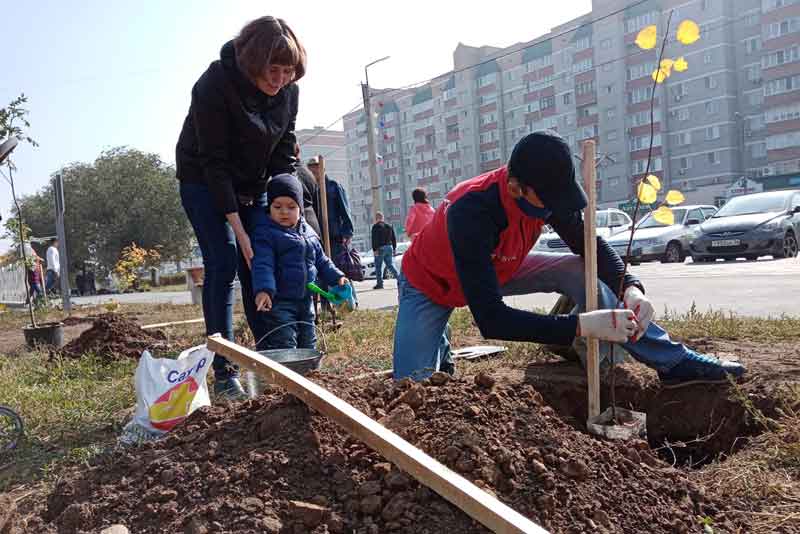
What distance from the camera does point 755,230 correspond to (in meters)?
11.5

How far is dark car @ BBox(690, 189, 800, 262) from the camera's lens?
11430 millimetres

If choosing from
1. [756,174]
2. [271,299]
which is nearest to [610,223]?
[271,299]

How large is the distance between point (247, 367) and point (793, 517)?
1.72 meters

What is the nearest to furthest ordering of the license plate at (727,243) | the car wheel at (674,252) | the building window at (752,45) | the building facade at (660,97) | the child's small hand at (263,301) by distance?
the child's small hand at (263,301) < the license plate at (727,243) < the car wheel at (674,252) < the building facade at (660,97) < the building window at (752,45)

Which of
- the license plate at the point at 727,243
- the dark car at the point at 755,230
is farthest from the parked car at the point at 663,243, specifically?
the license plate at the point at 727,243

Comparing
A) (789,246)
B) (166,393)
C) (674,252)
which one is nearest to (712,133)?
(674,252)

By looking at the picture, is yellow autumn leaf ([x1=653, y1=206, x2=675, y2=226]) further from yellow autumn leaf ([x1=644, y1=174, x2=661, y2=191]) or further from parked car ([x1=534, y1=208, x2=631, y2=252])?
parked car ([x1=534, y1=208, x2=631, y2=252])

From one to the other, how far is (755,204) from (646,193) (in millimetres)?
11721

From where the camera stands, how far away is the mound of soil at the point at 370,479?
153 cm

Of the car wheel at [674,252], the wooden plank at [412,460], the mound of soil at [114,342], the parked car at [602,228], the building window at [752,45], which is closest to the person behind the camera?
the wooden plank at [412,460]

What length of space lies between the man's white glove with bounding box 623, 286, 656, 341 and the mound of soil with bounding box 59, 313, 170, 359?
12.3ft

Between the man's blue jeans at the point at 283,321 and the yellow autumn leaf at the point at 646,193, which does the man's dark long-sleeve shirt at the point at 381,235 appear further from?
the yellow autumn leaf at the point at 646,193

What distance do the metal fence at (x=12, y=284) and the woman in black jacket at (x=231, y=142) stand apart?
1443cm

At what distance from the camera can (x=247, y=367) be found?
221cm
